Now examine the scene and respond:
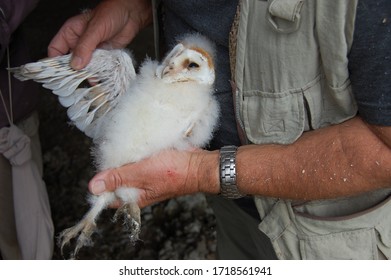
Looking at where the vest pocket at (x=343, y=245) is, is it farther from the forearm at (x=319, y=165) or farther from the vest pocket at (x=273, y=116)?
the vest pocket at (x=273, y=116)

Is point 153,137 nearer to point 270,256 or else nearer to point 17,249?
point 270,256

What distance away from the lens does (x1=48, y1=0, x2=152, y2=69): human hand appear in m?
1.39

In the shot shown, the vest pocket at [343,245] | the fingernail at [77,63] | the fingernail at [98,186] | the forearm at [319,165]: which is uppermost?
the fingernail at [77,63]

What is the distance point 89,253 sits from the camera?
2.44 metres

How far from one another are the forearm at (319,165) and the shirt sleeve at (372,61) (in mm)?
69

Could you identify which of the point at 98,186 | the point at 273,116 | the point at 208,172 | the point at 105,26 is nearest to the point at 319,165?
the point at 273,116

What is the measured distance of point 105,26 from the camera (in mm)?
1411

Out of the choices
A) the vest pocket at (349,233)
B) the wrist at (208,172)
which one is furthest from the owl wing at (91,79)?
the vest pocket at (349,233)

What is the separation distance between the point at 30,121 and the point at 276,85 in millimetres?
1084

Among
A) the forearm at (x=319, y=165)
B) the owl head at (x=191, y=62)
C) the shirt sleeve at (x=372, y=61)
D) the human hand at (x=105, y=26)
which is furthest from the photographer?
the human hand at (x=105, y=26)

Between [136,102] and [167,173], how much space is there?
178mm

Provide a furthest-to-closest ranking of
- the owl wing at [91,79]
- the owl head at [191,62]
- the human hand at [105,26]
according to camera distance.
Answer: the human hand at [105,26]
the owl wing at [91,79]
the owl head at [191,62]

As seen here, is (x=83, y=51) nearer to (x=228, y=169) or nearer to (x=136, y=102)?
(x=136, y=102)

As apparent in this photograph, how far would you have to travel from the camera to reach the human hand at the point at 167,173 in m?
1.20
